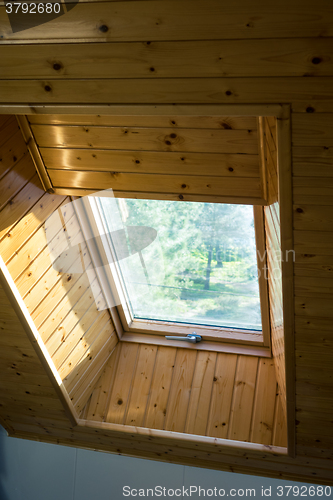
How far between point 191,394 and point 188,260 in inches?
29.3

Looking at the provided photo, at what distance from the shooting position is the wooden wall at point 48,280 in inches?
63.4

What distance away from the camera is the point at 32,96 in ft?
3.84

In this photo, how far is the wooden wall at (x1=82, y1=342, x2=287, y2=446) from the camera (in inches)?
85.1

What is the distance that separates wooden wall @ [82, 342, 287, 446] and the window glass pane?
0.72 feet

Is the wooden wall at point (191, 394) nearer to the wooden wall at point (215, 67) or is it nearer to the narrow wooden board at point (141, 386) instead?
the narrow wooden board at point (141, 386)

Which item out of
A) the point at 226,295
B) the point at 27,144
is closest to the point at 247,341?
the point at 226,295

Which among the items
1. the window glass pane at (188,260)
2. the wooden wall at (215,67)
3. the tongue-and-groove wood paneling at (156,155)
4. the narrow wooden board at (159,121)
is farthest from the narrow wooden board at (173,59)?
the window glass pane at (188,260)

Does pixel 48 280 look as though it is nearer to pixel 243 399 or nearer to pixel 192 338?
pixel 192 338

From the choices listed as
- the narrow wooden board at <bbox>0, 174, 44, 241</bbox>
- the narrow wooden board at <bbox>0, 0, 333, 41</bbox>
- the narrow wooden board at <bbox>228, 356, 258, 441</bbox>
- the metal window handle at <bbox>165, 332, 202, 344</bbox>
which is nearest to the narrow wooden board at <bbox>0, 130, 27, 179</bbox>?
the narrow wooden board at <bbox>0, 174, 44, 241</bbox>

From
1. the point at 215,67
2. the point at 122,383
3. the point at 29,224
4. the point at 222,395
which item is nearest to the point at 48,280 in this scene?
the point at 29,224

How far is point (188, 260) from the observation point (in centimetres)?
213

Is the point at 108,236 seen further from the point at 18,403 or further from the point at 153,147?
the point at 18,403

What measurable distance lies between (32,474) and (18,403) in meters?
0.62

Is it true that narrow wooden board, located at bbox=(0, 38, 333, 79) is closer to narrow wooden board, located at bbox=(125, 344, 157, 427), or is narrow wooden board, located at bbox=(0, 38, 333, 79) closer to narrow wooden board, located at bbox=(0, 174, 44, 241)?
narrow wooden board, located at bbox=(0, 174, 44, 241)
